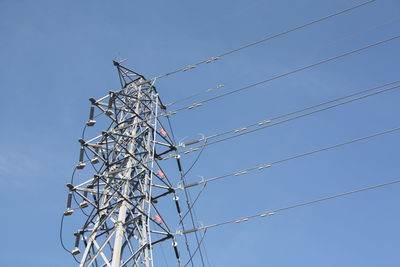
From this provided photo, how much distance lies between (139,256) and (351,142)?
6.34 meters

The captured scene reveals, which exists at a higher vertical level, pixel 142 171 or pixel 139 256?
pixel 142 171

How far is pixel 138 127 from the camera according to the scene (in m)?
14.8

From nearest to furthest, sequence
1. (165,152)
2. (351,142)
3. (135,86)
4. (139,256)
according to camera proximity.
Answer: (139,256) → (351,142) → (165,152) → (135,86)

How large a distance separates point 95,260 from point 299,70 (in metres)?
8.07

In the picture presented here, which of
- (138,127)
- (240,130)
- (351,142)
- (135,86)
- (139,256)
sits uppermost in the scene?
(135,86)

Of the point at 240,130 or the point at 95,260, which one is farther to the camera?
the point at 240,130

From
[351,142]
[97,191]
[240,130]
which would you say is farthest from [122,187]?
[351,142]

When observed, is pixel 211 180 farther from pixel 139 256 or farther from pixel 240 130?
pixel 139 256

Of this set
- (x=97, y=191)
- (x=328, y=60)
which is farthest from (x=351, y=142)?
(x=97, y=191)

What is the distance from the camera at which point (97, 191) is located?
515 inches

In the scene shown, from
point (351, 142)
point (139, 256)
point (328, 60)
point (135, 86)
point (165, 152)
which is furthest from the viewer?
point (135, 86)

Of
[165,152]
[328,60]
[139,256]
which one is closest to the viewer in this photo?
[139,256]

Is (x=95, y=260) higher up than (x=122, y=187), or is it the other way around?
(x=122, y=187)

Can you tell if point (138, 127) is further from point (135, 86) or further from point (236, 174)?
point (236, 174)
